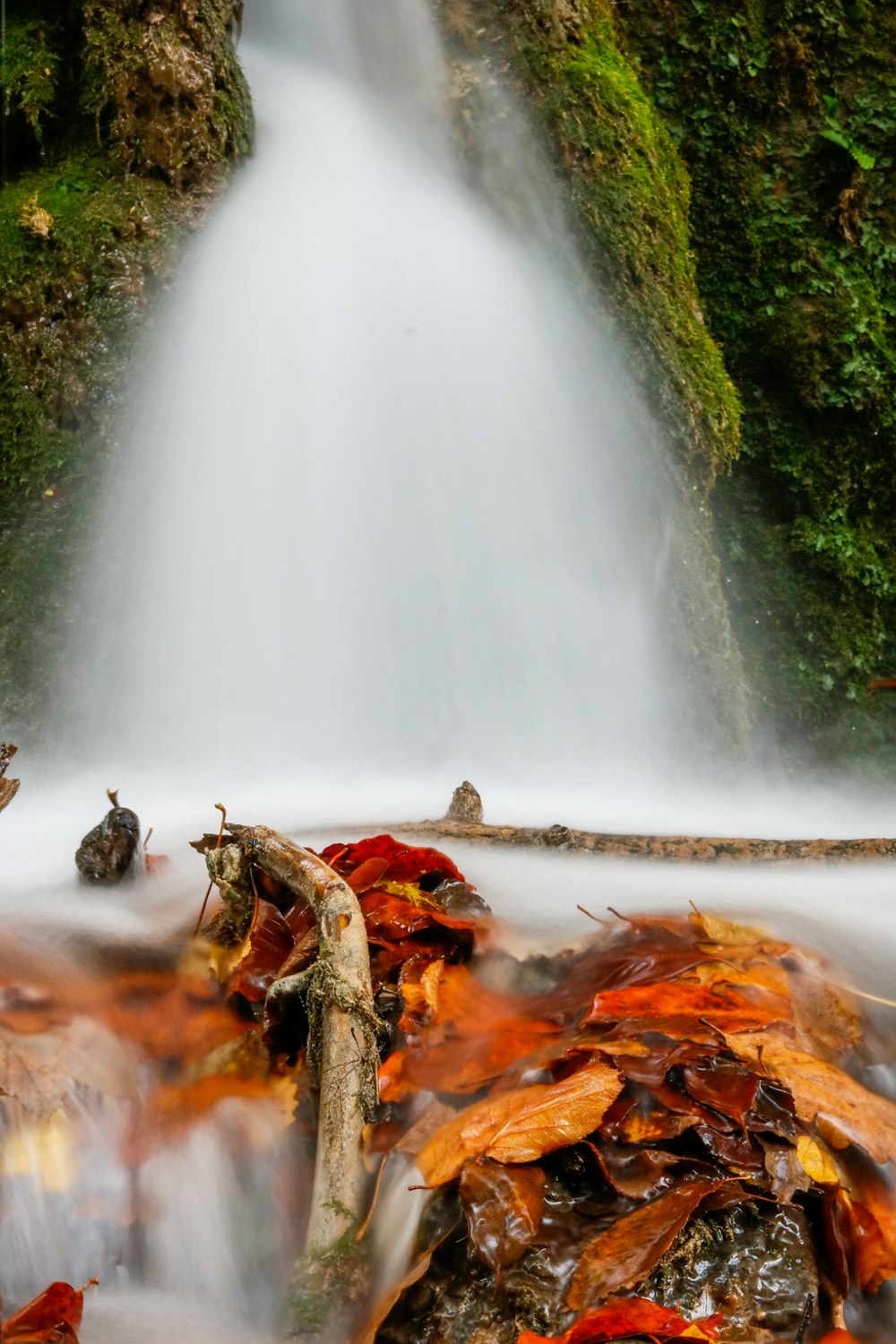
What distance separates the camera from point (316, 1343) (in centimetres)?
120

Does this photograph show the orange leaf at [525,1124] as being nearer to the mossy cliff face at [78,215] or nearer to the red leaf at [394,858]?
the red leaf at [394,858]

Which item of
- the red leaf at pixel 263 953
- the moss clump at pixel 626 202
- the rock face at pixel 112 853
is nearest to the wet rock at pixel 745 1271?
the red leaf at pixel 263 953

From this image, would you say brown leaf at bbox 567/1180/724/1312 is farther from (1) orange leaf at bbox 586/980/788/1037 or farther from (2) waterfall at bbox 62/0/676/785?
(2) waterfall at bbox 62/0/676/785

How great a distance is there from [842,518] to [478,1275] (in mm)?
7136

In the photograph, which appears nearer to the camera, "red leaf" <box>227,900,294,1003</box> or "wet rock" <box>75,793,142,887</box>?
"red leaf" <box>227,900,294,1003</box>

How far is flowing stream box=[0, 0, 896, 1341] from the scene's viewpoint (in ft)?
15.7

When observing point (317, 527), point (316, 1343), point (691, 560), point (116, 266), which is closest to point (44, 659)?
point (317, 527)

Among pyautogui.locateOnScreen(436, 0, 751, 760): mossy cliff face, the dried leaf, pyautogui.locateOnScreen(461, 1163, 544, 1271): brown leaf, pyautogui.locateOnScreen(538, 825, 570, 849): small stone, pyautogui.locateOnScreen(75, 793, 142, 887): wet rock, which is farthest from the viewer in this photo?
pyautogui.locateOnScreen(436, 0, 751, 760): mossy cliff face

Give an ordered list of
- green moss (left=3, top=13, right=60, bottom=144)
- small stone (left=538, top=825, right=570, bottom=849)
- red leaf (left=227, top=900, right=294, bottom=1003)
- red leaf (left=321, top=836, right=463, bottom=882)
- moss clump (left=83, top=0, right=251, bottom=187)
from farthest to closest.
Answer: green moss (left=3, top=13, right=60, bottom=144), moss clump (left=83, top=0, right=251, bottom=187), small stone (left=538, top=825, right=570, bottom=849), red leaf (left=321, top=836, right=463, bottom=882), red leaf (left=227, top=900, right=294, bottom=1003)

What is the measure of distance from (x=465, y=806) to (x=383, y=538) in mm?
2602

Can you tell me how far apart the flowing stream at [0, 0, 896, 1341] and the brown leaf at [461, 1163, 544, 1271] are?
7.53ft

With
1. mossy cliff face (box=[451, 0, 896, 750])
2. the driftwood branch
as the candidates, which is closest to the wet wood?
the driftwood branch

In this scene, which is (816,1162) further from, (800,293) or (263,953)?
(800,293)

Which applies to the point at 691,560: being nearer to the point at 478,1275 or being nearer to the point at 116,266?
the point at 116,266
